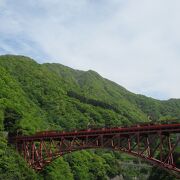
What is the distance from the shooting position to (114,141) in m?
67.4

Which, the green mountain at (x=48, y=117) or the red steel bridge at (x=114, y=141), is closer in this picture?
the red steel bridge at (x=114, y=141)

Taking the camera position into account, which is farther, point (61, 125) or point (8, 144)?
point (61, 125)

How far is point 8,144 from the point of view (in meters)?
83.6

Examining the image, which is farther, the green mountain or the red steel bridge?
the green mountain

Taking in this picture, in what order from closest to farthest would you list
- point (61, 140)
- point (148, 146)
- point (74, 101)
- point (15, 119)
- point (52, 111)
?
point (148, 146) < point (61, 140) < point (15, 119) < point (52, 111) < point (74, 101)

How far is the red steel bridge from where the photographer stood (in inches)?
2175

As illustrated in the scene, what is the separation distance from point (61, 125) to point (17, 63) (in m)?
61.8

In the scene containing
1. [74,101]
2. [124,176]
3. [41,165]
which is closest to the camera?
[41,165]

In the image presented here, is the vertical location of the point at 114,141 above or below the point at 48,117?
below

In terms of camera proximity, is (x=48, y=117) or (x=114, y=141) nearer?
(x=114, y=141)

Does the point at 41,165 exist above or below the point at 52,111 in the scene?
below

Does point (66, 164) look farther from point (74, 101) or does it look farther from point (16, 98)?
point (74, 101)

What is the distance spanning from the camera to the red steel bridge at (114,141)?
55250mm

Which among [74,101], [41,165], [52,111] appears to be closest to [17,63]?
[74,101]
